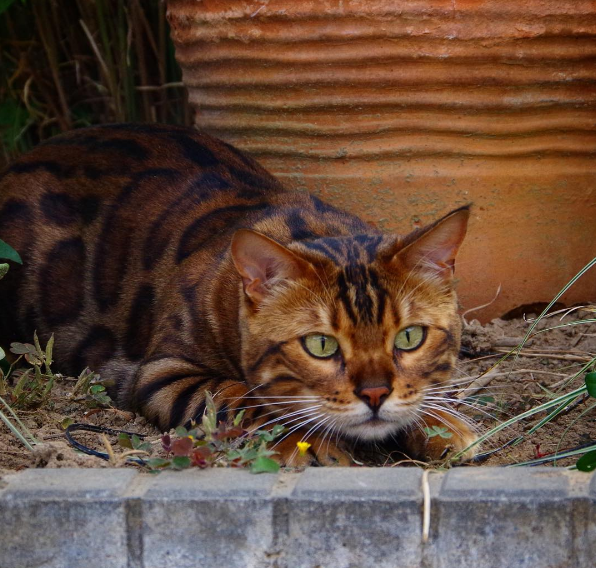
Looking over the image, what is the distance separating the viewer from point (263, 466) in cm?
204

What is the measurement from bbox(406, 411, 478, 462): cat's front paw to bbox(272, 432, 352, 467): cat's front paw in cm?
21

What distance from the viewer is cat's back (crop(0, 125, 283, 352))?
10.7 ft

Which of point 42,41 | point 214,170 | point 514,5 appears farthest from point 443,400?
point 42,41

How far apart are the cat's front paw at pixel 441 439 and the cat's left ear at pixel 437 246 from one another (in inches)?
15.8

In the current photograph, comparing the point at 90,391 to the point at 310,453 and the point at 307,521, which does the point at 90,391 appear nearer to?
the point at 310,453

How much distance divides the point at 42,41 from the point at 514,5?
2.74 m

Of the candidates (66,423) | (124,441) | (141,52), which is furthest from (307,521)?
(141,52)

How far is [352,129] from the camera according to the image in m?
3.54

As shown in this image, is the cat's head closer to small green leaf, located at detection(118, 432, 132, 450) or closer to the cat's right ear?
the cat's right ear

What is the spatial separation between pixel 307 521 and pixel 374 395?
527 millimetres

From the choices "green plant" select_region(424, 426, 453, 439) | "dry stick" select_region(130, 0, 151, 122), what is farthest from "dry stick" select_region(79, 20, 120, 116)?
"green plant" select_region(424, 426, 453, 439)

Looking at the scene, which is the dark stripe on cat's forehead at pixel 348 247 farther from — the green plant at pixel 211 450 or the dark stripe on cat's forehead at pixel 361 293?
the green plant at pixel 211 450

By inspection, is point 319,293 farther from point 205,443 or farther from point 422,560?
Answer: point 422,560

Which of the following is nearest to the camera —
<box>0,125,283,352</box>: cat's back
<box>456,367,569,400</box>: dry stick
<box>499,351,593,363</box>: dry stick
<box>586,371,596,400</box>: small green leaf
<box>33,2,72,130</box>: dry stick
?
<box>586,371,596,400</box>: small green leaf
